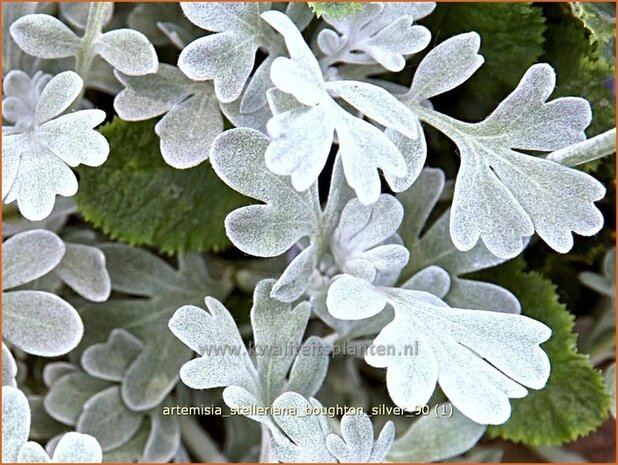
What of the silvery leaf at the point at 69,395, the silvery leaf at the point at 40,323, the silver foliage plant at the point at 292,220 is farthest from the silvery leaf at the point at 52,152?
the silvery leaf at the point at 69,395

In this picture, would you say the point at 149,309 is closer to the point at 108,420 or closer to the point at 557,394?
the point at 108,420

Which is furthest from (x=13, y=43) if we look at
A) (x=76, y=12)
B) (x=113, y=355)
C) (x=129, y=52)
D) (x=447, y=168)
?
(x=447, y=168)

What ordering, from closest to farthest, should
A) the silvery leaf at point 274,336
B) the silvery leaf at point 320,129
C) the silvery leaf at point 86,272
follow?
the silvery leaf at point 320,129
the silvery leaf at point 274,336
the silvery leaf at point 86,272

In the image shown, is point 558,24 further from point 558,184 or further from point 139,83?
point 139,83

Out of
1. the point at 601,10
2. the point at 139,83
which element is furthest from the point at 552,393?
the point at 139,83

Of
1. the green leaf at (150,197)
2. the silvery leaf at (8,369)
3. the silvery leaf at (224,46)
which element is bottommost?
the silvery leaf at (8,369)

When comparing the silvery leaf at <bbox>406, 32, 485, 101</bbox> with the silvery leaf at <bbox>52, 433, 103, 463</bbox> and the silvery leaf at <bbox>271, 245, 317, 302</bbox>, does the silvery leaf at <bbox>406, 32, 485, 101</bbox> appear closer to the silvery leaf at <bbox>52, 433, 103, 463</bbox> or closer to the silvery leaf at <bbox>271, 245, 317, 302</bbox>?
the silvery leaf at <bbox>271, 245, 317, 302</bbox>

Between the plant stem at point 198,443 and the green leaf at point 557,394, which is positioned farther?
the plant stem at point 198,443

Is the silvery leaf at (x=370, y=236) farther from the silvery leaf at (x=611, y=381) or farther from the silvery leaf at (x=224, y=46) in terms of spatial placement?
the silvery leaf at (x=611, y=381)
